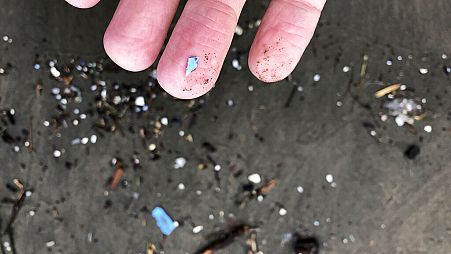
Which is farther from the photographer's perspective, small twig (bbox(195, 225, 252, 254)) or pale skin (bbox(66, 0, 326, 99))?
small twig (bbox(195, 225, 252, 254))

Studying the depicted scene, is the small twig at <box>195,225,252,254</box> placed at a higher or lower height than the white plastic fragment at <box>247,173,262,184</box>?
lower

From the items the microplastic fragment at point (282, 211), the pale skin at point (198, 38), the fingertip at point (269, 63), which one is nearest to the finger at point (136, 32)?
the pale skin at point (198, 38)

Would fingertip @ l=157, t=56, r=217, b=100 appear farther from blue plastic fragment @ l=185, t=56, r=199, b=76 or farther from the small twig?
the small twig

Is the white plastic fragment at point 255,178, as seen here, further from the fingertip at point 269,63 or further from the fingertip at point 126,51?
the fingertip at point 126,51

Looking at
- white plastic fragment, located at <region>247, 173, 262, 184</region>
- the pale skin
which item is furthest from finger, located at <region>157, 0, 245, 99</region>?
white plastic fragment, located at <region>247, 173, 262, 184</region>

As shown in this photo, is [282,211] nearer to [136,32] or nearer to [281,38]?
[281,38]

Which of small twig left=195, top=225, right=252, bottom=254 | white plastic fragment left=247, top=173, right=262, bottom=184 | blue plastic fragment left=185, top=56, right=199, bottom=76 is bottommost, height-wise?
small twig left=195, top=225, right=252, bottom=254

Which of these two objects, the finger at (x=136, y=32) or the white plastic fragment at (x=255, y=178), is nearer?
the finger at (x=136, y=32)

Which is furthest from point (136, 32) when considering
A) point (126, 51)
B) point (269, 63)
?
point (269, 63)

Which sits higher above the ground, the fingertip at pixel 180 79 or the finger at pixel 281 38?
the finger at pixel 281 38
